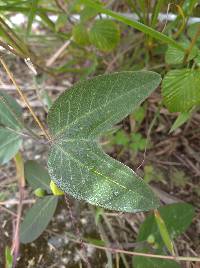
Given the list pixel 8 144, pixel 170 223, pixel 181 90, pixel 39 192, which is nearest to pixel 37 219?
pixel 39 192

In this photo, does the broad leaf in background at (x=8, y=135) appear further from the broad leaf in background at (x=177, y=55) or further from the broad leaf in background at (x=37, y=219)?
the broad leaf in background at (x=177, y=55)

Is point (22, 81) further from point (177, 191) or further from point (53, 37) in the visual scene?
point (177, 191)

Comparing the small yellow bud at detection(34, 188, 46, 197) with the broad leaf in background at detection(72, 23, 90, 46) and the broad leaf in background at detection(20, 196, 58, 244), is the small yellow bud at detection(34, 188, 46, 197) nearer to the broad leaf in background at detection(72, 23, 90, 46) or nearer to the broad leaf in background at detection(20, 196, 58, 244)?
the broad leaf in background at detection(20, 196, 58, 244)

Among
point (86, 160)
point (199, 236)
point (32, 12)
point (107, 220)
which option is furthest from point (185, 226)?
point (32, 12)

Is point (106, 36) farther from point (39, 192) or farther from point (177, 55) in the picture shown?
point (39, 192)

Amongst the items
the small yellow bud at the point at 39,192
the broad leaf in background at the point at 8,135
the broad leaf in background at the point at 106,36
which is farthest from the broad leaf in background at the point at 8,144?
the broad leaf in background at the point at 106,36
